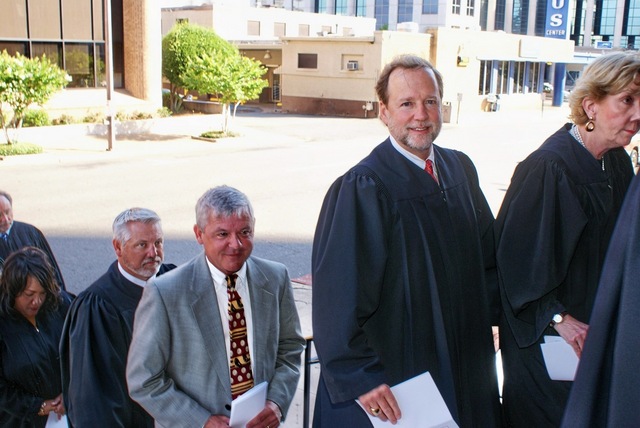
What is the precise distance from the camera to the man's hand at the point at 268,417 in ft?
9.84

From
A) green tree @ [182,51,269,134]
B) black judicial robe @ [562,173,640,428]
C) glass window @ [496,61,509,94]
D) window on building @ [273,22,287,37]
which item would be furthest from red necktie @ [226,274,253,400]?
window on building @ [273,22,287,37]

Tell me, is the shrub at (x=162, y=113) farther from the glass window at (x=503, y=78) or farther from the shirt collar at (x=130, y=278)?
the glass window at (x=503, y=78)

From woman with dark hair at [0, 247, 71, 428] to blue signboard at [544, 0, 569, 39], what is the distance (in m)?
50.4

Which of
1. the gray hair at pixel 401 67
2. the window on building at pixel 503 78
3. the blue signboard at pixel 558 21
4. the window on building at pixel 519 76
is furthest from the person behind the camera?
the blue signboard at pixel 558 21

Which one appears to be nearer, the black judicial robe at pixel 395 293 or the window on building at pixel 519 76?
the black judicial robe at pixel 395 293

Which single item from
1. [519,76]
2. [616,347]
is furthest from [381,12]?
[616,347]

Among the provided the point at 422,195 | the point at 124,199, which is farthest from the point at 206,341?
the point at 124,199

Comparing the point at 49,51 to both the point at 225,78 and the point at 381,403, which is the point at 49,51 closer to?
the point at 225,78

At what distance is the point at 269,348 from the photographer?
318 centimetres

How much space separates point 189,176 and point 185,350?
1328 cm

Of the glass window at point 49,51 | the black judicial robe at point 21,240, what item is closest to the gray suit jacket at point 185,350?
the black judicial robe at point 21,240

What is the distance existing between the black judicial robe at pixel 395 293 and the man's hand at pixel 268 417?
0.63 feet

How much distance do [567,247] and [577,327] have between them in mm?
333

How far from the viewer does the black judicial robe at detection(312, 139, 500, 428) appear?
267 cm
